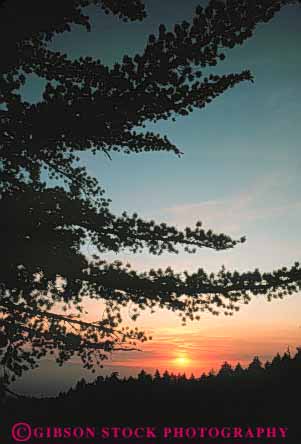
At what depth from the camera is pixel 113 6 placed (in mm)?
6516

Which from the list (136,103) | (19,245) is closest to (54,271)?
(19,245)

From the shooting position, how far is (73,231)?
22.9ft

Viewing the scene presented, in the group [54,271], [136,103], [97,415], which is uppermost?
[136,103]

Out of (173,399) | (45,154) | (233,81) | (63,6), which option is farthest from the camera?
(173,399)

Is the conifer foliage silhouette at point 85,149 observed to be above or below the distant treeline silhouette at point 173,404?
above

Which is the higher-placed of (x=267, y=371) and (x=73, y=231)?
(x=73, y=231)

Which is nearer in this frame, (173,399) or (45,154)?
(45,154)

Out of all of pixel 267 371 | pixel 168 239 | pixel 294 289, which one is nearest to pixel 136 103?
pixel 168 239

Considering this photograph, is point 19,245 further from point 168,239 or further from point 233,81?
point 233,81

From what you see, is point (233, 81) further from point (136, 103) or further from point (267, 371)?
point (267, 371)

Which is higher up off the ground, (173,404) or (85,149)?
(85,149)

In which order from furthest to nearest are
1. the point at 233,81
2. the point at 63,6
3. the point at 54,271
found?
the point at 54,271, the point at 63,6, the point at 233,81

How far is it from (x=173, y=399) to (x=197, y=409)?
92cm

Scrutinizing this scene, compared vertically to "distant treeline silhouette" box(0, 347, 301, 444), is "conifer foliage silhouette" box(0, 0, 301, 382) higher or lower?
higher
